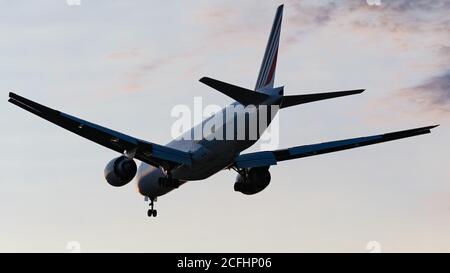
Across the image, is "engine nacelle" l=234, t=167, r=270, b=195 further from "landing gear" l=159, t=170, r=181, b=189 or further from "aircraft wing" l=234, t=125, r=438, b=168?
"landing gear" l=159, t=170, r=181, b=189

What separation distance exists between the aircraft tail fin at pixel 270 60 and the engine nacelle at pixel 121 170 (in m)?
8.58

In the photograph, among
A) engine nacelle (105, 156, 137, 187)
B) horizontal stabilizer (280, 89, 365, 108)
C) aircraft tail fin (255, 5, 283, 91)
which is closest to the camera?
horizontal stabilizer (280, 89, 365, 108)

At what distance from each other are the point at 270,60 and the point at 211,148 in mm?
6205

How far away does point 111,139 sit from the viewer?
156 feet

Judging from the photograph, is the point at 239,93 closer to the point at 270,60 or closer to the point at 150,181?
the point at 270,60

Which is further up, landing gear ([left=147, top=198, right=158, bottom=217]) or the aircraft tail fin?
the aircraft tail fin

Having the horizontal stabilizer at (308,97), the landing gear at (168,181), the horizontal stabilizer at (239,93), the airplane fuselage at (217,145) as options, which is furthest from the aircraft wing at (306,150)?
the horizontal stabilizer at (239,93)

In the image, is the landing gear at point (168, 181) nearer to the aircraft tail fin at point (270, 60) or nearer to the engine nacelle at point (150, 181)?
the engine nacelle at point (150, 181)

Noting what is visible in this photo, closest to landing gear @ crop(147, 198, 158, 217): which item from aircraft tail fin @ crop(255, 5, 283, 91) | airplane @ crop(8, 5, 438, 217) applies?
airplane @ crop(8, 5, 438, 217)

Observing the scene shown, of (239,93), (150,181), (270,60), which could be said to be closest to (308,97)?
(239,93)

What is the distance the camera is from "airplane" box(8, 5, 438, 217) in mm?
45562
